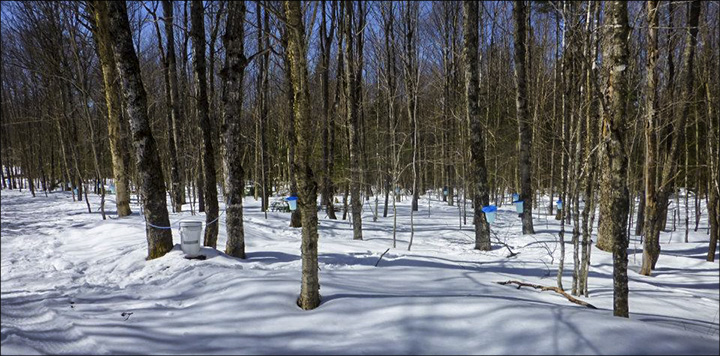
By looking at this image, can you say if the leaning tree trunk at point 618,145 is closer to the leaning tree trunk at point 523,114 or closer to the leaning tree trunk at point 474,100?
the leaning tree trunk at point 474,100

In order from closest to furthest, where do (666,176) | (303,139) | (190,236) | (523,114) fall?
(303,139) < (190,236) < (666,176) < (523,114)

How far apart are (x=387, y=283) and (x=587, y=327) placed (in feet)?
8.03

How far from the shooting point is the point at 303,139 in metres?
3.39

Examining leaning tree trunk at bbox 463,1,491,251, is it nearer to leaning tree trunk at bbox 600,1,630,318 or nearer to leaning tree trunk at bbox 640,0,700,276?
leaning tree trunk at bbox 640,0,700,276

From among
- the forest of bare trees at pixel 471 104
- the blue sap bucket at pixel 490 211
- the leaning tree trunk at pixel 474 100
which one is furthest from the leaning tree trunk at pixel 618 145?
the leaning tree trunk at pixel 474 100

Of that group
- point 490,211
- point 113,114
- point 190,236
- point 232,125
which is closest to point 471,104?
point 490,211

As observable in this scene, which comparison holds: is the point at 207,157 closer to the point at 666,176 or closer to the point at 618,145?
the point at 618,145

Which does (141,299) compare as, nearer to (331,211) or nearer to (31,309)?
(31,309)

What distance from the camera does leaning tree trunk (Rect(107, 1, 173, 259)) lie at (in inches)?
217

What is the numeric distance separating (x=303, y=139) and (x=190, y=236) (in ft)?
10.5

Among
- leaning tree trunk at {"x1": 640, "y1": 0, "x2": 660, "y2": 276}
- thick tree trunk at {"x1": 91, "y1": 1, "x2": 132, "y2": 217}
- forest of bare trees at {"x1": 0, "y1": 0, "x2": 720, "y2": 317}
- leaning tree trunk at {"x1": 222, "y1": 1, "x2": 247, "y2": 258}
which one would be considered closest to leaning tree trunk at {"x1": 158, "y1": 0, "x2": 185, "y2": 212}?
forest of bare trees at {"x1": 0, "y1": 0, "x2": 720, "y2": 317}

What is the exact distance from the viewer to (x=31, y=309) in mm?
3111

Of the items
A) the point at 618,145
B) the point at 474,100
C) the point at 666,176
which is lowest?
the point at 666,176

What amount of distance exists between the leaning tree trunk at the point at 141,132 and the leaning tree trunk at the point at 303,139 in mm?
3422
